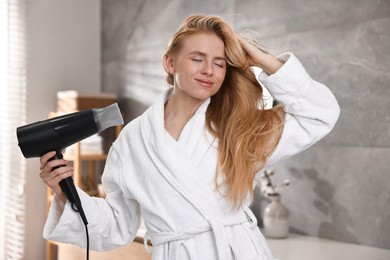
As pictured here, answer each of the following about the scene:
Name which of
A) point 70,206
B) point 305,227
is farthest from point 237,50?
point 305,227

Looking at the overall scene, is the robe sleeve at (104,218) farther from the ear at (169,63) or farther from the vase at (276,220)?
the vase at (276,220)

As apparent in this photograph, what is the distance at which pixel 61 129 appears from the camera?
44.1 inches

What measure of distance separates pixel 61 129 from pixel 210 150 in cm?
38

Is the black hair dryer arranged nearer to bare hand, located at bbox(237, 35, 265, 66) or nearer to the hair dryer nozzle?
the hair dryer nozzle

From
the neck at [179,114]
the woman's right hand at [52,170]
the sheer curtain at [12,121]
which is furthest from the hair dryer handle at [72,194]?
the sheer curtain at [12,121]

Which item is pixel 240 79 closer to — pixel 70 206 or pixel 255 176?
pixel 255 176

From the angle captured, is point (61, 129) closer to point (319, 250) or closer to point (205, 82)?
point (205, 82)

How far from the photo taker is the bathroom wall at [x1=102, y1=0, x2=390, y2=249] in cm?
196

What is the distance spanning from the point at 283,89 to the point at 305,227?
123 centimetres

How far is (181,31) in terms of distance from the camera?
1.27 m

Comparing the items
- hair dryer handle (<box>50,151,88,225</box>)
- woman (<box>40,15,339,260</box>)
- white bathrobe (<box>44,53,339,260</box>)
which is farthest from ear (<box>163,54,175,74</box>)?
hair dryer handle (<box>50,151,88,225</box>)

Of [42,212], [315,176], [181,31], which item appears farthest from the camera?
[42,212]

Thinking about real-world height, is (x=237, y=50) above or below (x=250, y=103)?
above

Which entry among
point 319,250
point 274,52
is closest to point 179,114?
point 319,250
